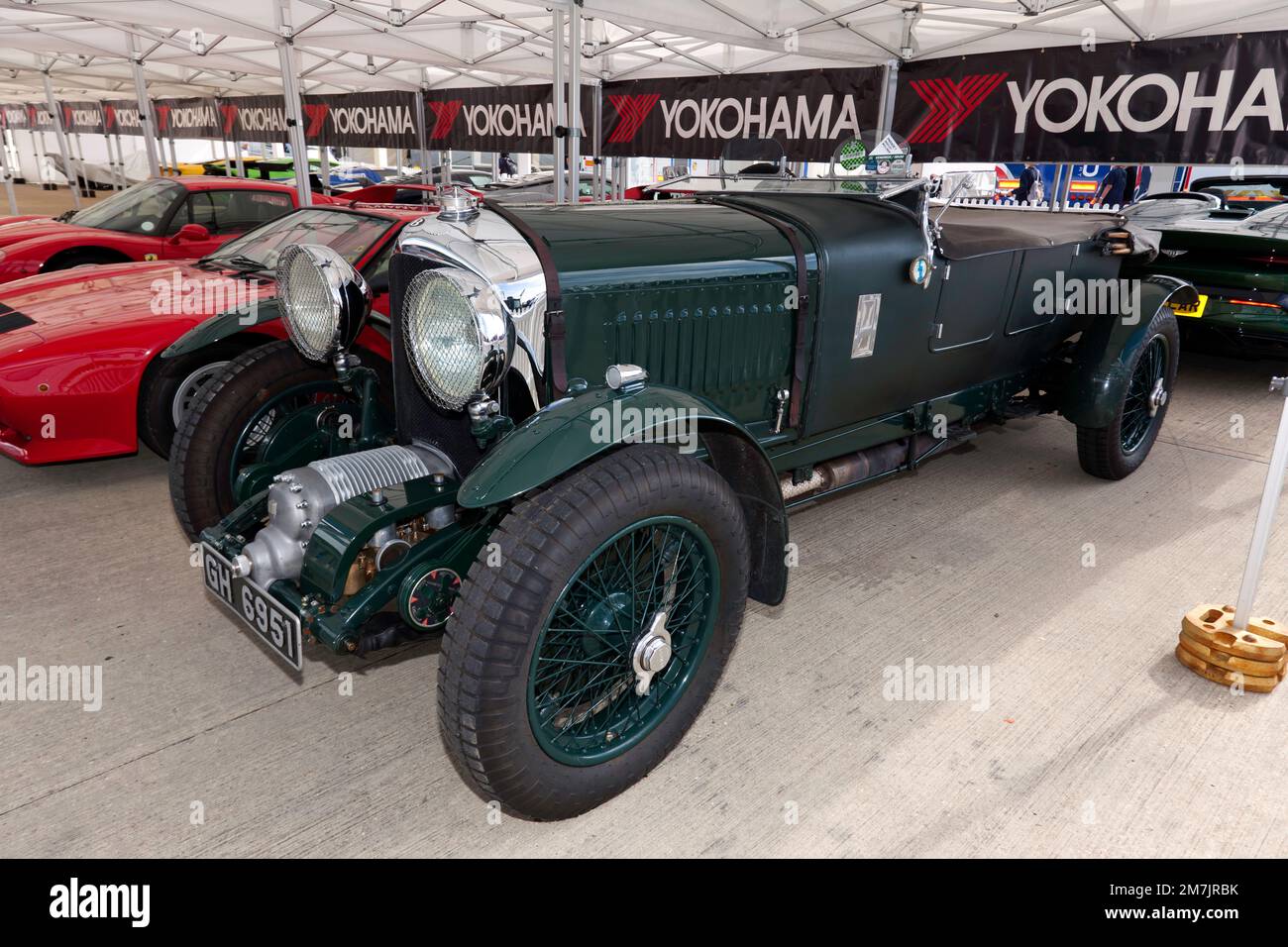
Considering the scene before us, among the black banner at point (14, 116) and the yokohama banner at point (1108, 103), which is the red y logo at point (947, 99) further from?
the black banner at point (14, 116)

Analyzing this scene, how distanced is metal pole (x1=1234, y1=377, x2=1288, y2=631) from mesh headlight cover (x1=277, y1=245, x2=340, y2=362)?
8.91 feet

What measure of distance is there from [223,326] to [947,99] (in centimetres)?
648

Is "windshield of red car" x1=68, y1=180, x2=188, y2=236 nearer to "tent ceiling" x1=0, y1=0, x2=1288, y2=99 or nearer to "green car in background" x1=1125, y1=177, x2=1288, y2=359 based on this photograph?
"tent ceiling" x1=0, y1=0, x2=1288, y2=99

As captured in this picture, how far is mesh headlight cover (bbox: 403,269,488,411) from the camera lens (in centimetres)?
193

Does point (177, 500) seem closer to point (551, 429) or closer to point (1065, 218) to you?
point (551, 429)

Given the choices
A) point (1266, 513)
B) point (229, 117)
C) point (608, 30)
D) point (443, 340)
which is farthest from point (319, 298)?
point (229, 117)

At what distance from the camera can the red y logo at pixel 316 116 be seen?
42.2 feet

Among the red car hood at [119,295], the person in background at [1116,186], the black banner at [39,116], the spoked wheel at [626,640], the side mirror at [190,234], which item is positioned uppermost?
the black banner at [39,116]

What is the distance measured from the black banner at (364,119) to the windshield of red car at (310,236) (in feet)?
25.2

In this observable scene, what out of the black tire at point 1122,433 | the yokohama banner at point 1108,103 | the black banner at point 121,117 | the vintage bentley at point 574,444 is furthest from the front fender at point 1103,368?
the black banner at point 121,117

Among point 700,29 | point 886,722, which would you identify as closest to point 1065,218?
point 886,722

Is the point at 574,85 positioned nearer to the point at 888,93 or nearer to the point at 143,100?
the point at 888,93

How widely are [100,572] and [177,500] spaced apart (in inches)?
29.0

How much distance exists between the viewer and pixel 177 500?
8.75 feet
